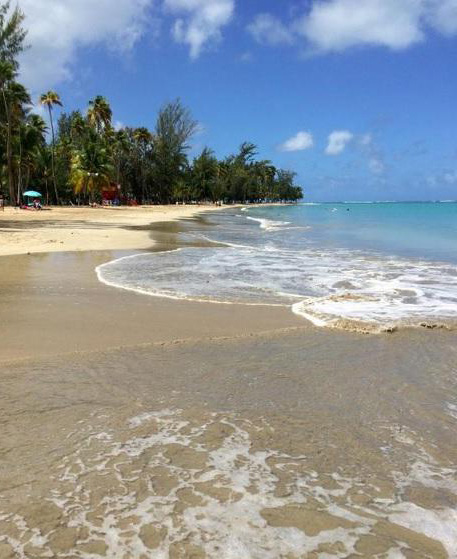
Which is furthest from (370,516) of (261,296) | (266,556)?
(261,296)


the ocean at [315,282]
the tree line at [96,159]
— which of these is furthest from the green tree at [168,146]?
the ocean at [315,282]

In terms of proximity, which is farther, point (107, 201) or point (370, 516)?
point (107, 201)

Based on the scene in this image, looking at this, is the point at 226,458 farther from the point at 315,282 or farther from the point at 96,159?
the point at 96,159

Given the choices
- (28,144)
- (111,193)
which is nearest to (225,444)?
(28,144)

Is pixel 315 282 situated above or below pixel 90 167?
below

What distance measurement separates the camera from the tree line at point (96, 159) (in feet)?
155

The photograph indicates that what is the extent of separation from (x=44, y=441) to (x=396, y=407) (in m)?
2.67

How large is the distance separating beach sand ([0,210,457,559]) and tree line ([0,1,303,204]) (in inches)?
1146

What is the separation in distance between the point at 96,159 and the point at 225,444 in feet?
197

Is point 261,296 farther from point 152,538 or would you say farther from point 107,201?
point 107,201

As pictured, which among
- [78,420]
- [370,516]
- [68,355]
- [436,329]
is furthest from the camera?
[436,329]

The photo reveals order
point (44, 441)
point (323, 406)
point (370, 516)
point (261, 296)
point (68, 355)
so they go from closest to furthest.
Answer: point (370, 516), point (44, 441), point (323, 406), point (68, 355), point (261, 296)

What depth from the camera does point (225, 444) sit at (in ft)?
11.3

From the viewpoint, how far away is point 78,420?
370cm
